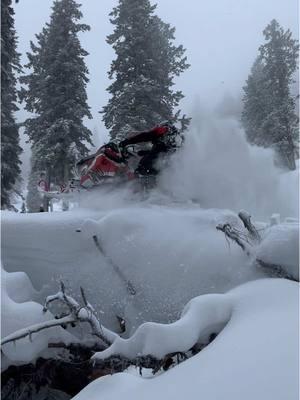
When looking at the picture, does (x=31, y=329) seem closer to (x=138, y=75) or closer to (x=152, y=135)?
(x=152, y=135)

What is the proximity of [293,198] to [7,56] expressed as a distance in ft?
37.2

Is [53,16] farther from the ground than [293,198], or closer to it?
farther from the ground

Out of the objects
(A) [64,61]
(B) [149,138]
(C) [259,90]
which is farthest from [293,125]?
(B) [149,138]

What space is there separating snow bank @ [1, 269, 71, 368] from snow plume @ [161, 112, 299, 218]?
2.83 meters

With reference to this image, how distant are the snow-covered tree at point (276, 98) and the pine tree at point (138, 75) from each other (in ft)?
20.3

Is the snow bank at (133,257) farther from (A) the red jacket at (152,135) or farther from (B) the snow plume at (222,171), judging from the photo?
(A) the red jacket at (152,135)

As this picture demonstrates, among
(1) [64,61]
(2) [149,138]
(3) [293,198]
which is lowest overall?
(3) [293,198]

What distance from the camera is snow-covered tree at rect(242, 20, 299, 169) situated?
21375 mm

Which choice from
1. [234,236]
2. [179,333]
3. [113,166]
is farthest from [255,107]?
[179,333]

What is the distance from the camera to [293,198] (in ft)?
24.9

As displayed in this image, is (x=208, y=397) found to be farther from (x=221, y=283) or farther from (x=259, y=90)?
(x=259, y=90)

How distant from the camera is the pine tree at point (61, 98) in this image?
17875mm

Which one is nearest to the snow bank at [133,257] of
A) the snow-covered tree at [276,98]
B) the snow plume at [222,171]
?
the snow plume at [222,171]

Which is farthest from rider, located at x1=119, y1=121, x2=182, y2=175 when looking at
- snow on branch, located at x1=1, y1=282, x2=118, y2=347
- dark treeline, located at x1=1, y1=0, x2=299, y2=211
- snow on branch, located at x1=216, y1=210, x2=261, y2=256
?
dark treeline, located at x1=1, y1=0, x2=299, y2=211
